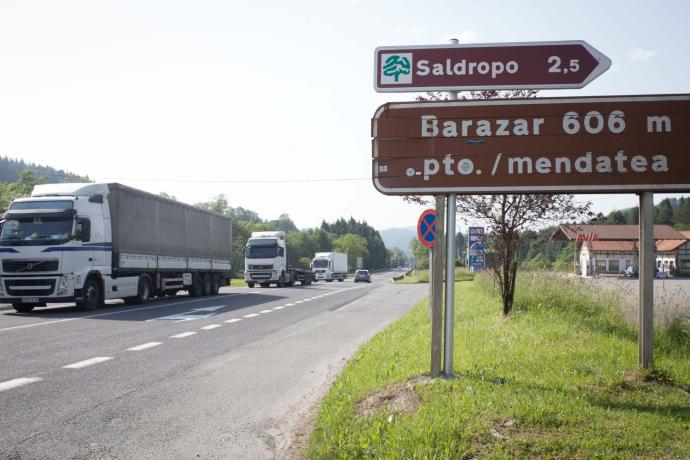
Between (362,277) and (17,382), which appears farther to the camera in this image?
(362,277)

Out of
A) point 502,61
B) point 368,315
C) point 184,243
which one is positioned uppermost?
point 502,61

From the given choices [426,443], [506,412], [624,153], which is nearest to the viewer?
[426,443]

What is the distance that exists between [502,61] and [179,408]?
4.88 metres

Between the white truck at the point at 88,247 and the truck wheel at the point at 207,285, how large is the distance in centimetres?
314

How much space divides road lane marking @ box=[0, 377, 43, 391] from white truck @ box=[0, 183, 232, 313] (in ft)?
32.9

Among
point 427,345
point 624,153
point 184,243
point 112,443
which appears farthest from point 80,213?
point 624,153

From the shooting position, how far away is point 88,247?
1730cm

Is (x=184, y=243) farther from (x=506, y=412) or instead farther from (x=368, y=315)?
(x=506, y=412)

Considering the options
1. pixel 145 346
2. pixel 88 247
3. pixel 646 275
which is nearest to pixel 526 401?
pixel 646 275

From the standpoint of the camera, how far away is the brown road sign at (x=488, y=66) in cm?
599

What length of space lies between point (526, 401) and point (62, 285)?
48.7 ft

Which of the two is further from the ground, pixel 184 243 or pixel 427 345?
pixel 184 243

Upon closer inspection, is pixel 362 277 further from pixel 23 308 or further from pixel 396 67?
pixel 396 67

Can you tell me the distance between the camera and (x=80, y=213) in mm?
17031
